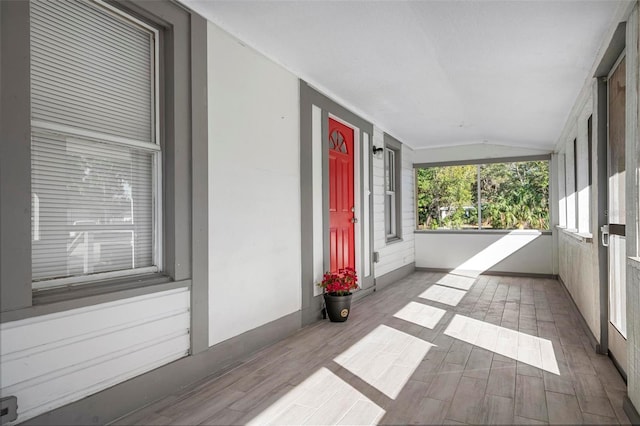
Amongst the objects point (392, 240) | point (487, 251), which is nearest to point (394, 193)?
point (392, 240)

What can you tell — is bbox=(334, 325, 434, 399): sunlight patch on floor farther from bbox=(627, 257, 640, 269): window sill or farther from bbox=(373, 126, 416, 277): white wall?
bbox=(373, 126, 416, 277): white wall

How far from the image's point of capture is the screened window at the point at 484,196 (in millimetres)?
7527

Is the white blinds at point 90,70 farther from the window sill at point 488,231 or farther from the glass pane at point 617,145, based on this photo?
the window sill at point 488,231

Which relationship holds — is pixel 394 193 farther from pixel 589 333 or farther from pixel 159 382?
pixel 159 382

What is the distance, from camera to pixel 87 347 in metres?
2.13

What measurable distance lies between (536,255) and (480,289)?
1.94m

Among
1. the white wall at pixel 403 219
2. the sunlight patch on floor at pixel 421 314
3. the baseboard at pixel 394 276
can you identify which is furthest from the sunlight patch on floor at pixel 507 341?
the white wall at pixel 403 219

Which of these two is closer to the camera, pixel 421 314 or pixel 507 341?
pixel 507 341

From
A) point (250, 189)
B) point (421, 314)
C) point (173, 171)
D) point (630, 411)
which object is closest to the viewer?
point (630, 411)

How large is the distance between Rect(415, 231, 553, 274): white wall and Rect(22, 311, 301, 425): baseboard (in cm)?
523

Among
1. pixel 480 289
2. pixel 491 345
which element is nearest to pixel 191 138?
pixel 491 345

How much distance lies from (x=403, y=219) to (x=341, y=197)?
278 cm

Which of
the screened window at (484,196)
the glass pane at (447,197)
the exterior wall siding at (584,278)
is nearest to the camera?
the exterior wall siding at (584,278)

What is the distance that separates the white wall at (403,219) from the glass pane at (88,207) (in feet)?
13.2
